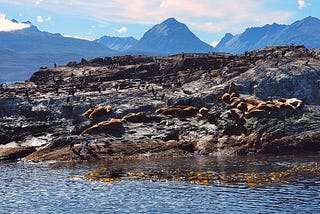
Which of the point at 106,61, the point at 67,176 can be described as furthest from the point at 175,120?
the point at 106,61

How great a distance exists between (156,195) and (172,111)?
35205 mm

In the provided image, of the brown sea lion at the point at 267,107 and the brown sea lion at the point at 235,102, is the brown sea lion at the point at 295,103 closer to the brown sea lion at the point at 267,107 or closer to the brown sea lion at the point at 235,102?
the brown sea lion at the point at 267,107

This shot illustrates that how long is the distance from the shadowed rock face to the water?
10.4 metres

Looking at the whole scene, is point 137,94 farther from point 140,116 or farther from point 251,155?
point 251,155

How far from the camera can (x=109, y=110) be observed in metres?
78.5

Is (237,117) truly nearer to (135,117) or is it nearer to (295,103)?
(295,103)

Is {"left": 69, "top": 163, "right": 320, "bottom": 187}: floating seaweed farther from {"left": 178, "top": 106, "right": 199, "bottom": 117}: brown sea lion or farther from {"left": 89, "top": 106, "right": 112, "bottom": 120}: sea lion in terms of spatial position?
{"left": 89, "top": 106, "right": 112, "bottom": 120}: sea lion

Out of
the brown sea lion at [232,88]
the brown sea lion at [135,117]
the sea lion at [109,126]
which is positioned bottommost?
the sea lion at [109,126]

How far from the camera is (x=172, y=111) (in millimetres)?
75750

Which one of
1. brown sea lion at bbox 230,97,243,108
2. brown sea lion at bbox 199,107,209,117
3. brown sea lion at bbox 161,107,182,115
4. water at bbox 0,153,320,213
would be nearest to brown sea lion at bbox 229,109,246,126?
brown sea lion at bbox 230,97,243,108

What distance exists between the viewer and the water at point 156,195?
36.3 m

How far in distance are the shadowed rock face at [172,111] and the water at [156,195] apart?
34.1ft

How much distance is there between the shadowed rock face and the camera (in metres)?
65.8

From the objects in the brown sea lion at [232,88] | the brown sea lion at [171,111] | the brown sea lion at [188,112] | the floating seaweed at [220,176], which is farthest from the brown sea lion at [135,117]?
the floating seaweed at [220,176]
